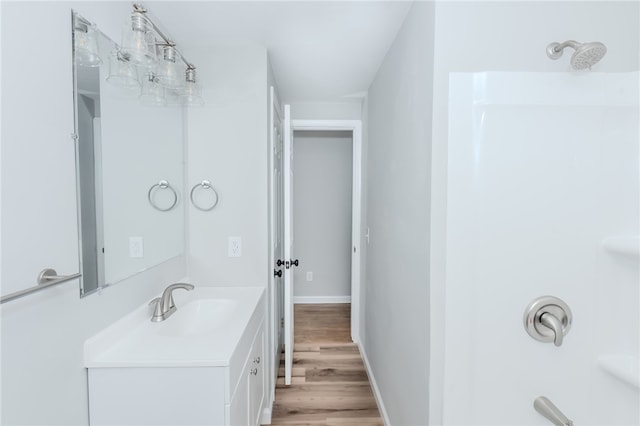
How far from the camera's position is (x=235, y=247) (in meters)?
1.82

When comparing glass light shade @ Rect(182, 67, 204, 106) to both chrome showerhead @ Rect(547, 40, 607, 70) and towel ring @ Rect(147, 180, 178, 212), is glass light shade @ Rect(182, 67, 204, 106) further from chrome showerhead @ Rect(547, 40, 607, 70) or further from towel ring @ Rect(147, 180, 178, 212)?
chrome showerhead @ Rect(547, 40, 607, 70)

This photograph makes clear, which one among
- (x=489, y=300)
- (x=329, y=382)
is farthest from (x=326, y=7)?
(x=329, y=382)

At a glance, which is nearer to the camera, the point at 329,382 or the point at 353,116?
the point at 329,382

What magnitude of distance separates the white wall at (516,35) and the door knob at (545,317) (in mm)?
515

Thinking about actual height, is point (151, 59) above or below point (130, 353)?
above

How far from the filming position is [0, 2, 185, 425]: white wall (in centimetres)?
76

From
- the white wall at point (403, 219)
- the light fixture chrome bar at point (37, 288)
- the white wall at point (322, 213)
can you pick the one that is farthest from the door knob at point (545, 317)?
the white wall at point (322, 213)

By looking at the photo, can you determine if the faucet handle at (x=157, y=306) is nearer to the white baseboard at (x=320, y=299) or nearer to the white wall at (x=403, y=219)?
the white wall at (x=403, y=219)

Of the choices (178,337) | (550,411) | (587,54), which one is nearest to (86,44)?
(178,337)

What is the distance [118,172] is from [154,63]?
0.48 m

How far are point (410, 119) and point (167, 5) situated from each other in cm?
126

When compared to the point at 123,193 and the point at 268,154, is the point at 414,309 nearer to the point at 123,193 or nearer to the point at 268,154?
the point at 268,154

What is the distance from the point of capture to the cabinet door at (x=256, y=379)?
144 centimetres

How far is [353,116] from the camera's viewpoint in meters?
2.86
